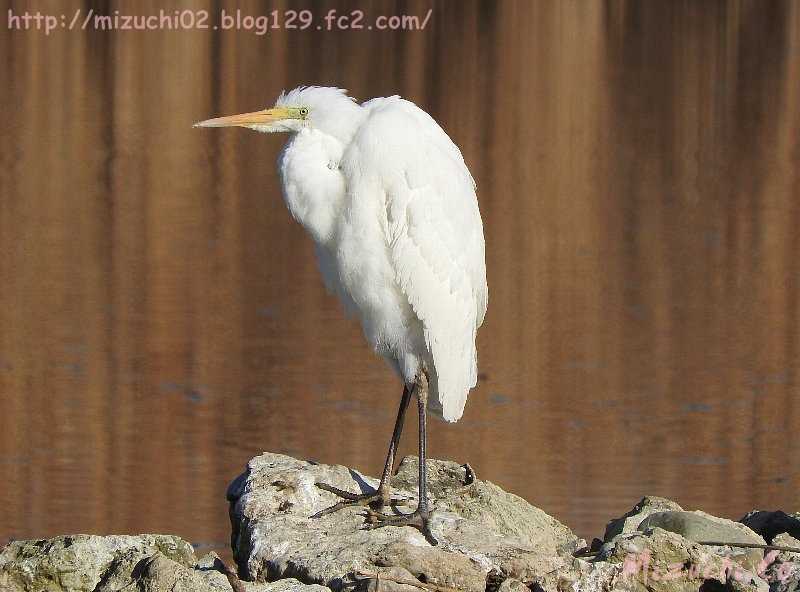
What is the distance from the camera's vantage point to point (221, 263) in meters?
13.6

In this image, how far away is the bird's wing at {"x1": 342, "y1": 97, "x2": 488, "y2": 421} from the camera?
567 cm

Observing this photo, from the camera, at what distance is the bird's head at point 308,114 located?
5.80 metres

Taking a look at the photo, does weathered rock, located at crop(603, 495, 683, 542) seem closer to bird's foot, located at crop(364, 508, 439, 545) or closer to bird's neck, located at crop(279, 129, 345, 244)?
bird's foot, located at crop(364, 508, 439, 545)

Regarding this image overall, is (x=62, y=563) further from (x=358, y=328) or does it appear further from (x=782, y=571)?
(x=358, y=328)

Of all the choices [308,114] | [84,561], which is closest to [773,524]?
[308,114]

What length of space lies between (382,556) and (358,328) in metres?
6.40

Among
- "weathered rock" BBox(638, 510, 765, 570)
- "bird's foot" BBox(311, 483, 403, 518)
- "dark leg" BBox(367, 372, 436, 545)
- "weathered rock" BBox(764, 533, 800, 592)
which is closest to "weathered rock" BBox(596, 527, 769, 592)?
"weathered rock" BBox(764, 533, 800, 592)

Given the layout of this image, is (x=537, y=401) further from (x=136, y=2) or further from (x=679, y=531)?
(x=136, y=2)

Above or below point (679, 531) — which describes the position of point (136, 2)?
above

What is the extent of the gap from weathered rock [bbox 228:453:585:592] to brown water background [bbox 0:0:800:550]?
1684mm

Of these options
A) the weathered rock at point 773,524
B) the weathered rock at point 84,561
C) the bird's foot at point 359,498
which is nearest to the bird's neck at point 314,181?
the bird's foot at point 359,498

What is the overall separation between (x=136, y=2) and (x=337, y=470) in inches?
1149

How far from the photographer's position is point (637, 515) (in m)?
6.15

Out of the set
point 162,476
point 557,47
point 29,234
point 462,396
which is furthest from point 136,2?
point 462,396
